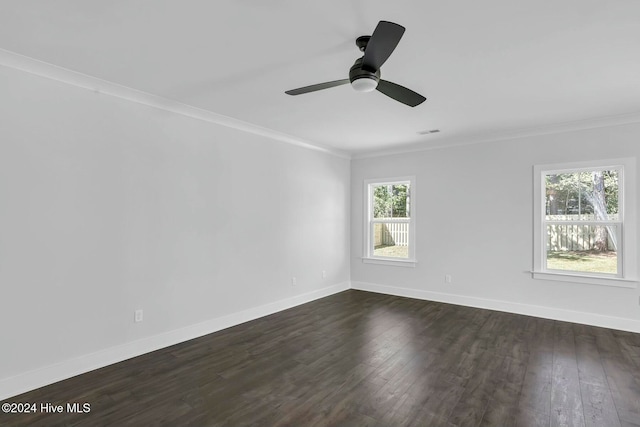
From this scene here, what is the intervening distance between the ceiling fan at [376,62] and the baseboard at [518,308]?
11.8 ft

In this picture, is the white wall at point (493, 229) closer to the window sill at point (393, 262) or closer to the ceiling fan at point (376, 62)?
the window sill at point (393, 262)

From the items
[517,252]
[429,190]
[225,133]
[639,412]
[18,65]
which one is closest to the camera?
[639,412]

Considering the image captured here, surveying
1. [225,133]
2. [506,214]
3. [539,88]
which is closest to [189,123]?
[225,133]

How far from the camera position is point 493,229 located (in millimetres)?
4859

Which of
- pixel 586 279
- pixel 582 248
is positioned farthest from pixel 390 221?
pixel 586 279

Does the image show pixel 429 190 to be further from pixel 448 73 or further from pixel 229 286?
pixel 229 286

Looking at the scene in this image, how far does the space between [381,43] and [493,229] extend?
153 inches

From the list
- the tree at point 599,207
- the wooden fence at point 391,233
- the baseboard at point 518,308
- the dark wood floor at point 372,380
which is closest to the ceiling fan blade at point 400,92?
the dark wood floor at point 372,380

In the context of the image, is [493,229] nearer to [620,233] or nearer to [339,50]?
[620,233]

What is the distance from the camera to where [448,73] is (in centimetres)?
284

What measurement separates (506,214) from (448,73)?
2760 millimetres

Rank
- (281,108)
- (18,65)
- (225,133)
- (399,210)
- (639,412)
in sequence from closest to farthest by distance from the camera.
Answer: (639,412) < (18,65) < (281,108) < (225,133) < (399,210)

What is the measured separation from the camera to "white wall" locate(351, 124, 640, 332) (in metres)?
4.12

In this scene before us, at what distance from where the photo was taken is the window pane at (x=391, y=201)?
5.82 meters
